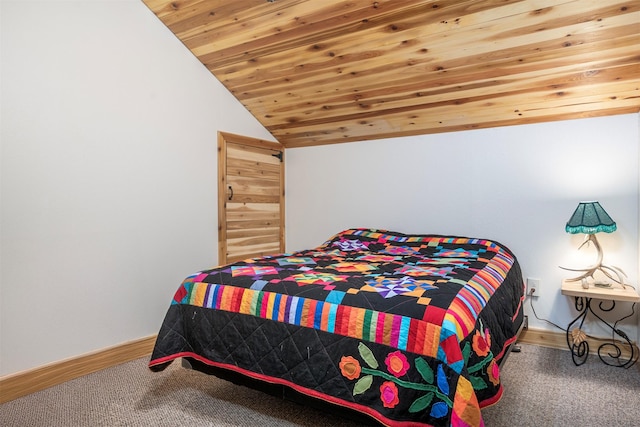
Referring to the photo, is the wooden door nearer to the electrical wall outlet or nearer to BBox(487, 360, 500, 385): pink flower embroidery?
the electrical wall outlet

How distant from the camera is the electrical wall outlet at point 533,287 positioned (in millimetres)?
2789

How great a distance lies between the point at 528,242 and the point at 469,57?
A: 4.43 feet

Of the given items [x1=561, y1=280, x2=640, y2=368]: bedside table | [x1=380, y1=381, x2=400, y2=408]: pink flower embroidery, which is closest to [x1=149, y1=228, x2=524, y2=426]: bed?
[x1=380, y1=381, x2=400, y2=408]: pink flower embroidery

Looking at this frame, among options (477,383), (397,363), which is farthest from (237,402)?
(477,383)

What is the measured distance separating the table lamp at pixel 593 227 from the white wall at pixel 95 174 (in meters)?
2.53

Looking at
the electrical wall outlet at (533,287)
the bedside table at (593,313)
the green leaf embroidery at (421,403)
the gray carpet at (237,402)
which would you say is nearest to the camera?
the green leaf embroidery at (421,403)

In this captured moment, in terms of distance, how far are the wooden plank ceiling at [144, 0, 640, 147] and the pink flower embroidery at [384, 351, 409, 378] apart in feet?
5.68

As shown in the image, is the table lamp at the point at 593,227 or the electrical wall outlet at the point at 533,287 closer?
the table lamp at the point at 593,227

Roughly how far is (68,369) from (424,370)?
2.01 m

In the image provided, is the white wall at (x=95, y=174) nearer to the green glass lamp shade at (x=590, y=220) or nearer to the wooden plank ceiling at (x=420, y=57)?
the wooden plank ceiling at (x=420, y=57)

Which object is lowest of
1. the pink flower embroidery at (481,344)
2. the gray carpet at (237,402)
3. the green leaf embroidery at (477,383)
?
the gray carpet at (237,402)

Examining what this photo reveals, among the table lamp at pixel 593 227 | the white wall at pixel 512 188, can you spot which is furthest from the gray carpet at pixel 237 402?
the white wall at pixel 512 188

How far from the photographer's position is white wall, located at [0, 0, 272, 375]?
208cm

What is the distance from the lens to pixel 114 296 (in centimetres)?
250
